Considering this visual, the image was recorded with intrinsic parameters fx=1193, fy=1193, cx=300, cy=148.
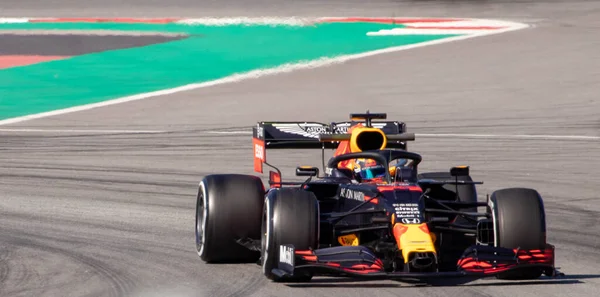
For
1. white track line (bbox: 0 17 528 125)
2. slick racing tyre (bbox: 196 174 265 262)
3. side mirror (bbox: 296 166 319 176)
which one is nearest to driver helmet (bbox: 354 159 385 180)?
side mirror (bbox: 296 166 319 176)

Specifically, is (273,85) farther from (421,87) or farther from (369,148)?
(369,148)

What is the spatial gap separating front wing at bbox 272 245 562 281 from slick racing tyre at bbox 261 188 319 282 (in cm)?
8

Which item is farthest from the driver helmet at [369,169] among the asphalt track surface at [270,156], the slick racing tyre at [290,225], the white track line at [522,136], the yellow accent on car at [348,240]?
the white track line at [522,136]

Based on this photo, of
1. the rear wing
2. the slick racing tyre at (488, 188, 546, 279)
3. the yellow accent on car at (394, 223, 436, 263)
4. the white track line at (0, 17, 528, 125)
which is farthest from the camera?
the white track line at (0, 17, 528, 125)

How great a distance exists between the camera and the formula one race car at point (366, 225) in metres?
8.48

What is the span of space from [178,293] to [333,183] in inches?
71.8

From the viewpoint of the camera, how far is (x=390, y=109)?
22406mm

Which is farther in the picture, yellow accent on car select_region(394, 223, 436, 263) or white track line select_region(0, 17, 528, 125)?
white track line select_region(0, 17, 528, 125)

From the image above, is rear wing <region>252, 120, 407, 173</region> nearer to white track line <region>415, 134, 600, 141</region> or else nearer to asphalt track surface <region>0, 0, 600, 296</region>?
asphalt track surface <region>0, 0, 600, 296</region>

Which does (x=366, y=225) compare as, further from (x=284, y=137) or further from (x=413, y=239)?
(x=284, y=137)

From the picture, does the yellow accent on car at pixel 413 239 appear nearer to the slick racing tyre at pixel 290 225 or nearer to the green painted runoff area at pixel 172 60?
the slick racing tyre at pixel 290 225

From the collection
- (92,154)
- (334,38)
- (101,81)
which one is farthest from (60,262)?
(334,38)

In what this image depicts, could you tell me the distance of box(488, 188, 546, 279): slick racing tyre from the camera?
8.81 metres

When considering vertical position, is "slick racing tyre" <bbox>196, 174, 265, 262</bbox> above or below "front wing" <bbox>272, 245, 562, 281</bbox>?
above
